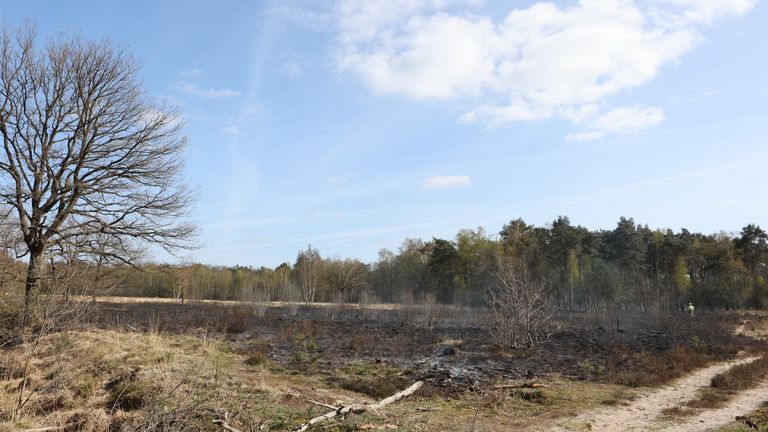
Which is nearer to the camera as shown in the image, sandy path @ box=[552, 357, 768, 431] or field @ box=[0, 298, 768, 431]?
field @ box=[0, 298, 768, 431]

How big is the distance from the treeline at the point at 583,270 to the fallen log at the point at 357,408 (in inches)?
982

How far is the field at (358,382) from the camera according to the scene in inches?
342

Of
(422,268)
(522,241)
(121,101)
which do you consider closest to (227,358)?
(121,101)

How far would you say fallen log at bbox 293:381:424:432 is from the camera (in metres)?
7.80

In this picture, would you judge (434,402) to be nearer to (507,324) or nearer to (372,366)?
(372,366)

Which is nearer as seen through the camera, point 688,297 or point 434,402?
point 434,402

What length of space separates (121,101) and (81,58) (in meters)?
1.53

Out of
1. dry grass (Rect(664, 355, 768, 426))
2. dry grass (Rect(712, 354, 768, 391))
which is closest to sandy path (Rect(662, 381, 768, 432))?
dry grass (Rect(664, 355, 768, 426))

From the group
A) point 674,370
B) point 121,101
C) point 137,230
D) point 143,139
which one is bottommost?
point 674,370

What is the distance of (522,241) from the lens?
56.1 m

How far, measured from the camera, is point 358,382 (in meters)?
12.5

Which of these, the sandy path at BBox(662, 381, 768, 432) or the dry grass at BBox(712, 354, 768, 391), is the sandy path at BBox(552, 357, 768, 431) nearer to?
the sandy path at BBox(662, 381, 768, 432)

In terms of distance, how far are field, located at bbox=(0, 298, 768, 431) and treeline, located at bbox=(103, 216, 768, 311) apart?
19201mm

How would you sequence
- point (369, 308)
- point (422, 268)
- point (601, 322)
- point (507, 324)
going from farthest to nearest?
1. point (422, 268)
2. point (369, 308)
3. point (601, 322)
4. point (507, 324)
